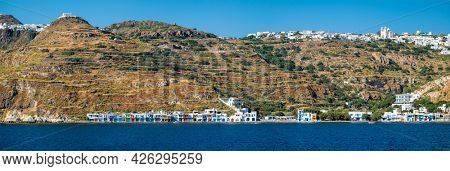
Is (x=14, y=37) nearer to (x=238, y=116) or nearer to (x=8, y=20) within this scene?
(x=8, y=20)

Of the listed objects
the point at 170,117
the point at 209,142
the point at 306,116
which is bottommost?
the point at 209,142

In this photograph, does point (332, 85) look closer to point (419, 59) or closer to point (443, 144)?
point (419, 59)

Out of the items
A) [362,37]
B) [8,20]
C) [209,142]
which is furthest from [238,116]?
[8,20]

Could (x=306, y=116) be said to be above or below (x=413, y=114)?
below

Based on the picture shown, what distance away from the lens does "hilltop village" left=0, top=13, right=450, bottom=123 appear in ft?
272

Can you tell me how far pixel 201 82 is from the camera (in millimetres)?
90375

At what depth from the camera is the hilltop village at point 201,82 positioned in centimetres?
8294

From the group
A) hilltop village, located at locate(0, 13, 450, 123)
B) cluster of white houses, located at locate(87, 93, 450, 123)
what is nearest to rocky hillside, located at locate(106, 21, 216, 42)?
hilltop village, located at locate(0, 13, 450, 123)

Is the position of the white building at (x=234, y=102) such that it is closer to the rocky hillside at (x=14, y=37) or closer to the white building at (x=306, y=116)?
the white building at (x=306, y=116)

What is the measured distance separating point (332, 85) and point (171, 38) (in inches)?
1282

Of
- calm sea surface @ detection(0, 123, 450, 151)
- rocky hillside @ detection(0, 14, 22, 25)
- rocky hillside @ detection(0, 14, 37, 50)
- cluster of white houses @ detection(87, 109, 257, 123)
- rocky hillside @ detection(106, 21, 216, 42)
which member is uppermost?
rocky hillside @ detection(0, 14, 22, 25)

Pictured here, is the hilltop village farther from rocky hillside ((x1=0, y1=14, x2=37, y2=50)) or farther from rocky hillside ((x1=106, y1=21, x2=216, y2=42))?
rocky hillside ((x1=106, y1=21, x2=216, y2=42))

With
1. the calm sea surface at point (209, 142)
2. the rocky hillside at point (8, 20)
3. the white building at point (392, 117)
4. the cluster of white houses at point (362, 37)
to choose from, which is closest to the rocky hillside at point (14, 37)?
the rocky hillside at point (8, 20)

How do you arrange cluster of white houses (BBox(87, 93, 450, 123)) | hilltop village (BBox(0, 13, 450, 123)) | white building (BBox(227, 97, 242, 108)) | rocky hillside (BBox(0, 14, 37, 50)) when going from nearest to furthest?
1. cluster of white houses (BBox(87, 93, 450, 123))
2. hilltop village (BBox(0, 13, 450, 123))
3. white building (BBox(227, 97, 242, 108))
4. rocky hillside (BBox(0, 14, 37, 50))
